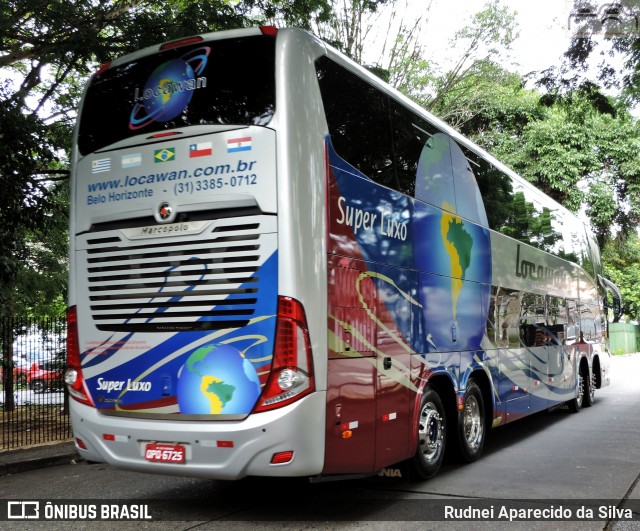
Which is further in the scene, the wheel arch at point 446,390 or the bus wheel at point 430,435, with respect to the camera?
the wheel arch at point 446,390

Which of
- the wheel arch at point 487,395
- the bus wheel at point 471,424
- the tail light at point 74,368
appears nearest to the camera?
the tail light at point 74,368

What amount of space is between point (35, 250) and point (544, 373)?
1031 centimetres

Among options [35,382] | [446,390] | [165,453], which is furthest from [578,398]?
[165,453]

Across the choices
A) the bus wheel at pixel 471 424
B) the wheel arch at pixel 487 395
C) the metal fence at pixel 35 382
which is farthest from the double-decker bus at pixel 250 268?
the metal fence at pixel 35 382

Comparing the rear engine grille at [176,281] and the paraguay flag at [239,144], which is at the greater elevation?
the paraguay flag at [239,144]

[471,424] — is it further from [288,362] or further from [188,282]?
[188,282]

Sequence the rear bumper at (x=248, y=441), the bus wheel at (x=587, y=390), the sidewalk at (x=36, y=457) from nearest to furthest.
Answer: the rear bumper at (x=248, y=441) → the sidewalk at (x=36, y=457) → the bus wheel at (x=587, y=390)

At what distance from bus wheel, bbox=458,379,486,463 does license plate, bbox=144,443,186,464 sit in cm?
361

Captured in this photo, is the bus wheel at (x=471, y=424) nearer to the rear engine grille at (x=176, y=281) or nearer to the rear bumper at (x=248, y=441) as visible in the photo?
the rear bumper at (x=248, y=441)

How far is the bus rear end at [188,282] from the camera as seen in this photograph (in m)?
5.00

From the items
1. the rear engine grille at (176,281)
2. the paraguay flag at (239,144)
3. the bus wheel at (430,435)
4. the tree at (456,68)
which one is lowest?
the bus wheel at (430,435)

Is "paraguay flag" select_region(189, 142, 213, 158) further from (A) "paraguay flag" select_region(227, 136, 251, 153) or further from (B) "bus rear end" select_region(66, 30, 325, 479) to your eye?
(A) "paraguay flag" select_region(227, 136, 251, 153)

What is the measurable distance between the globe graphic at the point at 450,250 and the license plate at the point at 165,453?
9.30 feet

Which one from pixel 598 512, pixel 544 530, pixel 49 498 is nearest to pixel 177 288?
pixel 49 498
